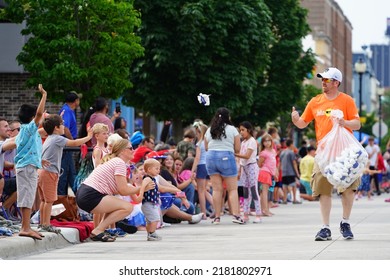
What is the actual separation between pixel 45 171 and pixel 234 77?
25.9m

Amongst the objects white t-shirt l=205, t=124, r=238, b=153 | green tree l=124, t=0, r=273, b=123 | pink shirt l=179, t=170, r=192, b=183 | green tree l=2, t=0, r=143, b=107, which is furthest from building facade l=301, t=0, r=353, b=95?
white t-shirt l=205, t=124, r=238, b=153

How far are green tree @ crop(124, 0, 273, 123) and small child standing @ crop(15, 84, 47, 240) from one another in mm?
24723

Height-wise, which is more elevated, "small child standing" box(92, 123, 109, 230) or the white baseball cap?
the white baseball cap

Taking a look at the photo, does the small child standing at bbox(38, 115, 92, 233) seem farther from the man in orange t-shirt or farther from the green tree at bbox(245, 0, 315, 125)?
the green tree at bbox(245, 0, 315, 125)

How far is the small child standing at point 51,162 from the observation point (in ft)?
55.2

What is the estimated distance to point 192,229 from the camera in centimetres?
2019

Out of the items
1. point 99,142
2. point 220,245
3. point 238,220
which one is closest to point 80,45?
point 238,220

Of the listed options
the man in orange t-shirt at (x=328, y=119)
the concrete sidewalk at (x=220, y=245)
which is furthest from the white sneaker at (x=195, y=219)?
the man in orange t-shirt at (x=328, y=119)

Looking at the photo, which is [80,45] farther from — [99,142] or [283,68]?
[283,68]

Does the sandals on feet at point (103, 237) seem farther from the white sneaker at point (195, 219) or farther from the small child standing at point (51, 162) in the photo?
the white sneaker at point (195, 219)

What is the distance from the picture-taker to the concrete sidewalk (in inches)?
538

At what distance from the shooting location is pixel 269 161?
26.0 metres
